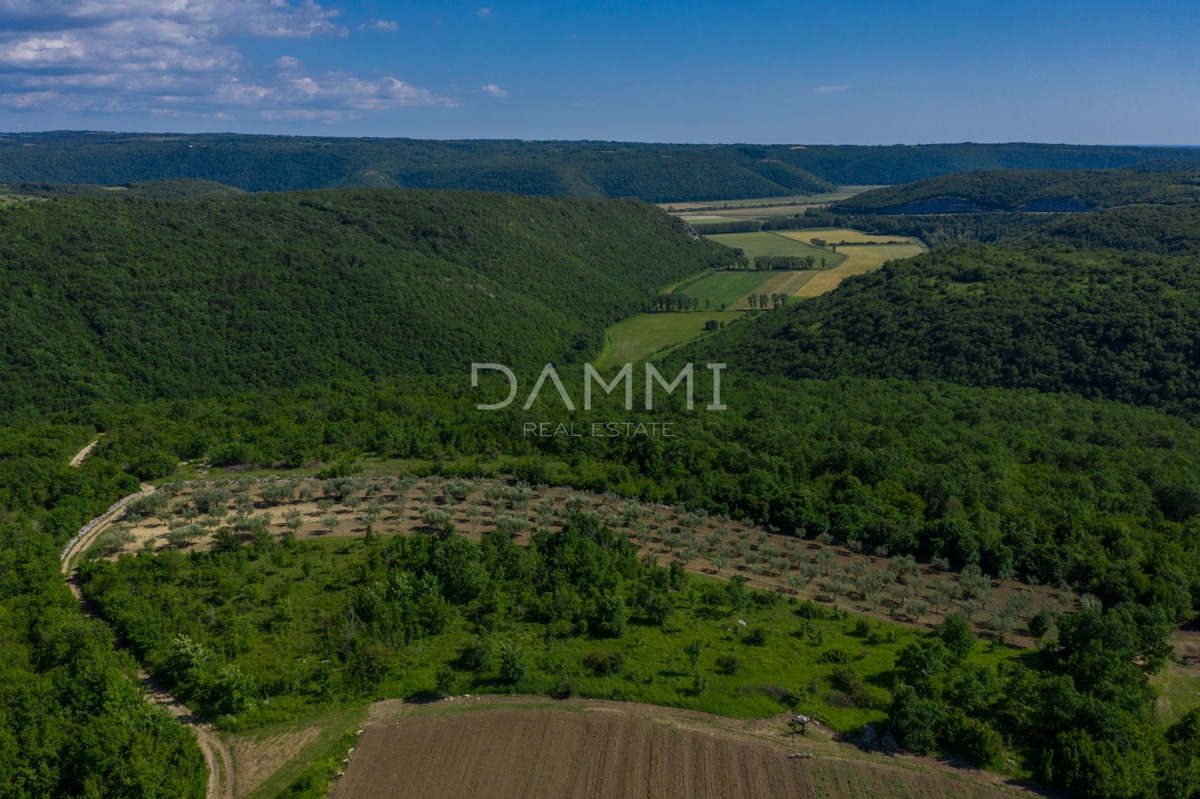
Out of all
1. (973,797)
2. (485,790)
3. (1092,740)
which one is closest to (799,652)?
(973,797)

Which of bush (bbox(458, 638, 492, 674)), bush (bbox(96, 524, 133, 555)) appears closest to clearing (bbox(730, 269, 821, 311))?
bush (bbox(96, 524, 133, 555))

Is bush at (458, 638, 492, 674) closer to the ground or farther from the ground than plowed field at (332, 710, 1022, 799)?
farther from the ground

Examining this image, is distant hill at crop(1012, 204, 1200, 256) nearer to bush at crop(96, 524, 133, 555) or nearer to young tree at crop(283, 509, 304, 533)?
young tree at crop(283, 509, 304, 533)

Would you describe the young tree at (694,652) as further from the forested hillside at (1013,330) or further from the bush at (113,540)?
the forested hillside at (1013,330)

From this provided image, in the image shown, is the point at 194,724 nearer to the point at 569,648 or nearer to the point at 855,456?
the point at 569,648

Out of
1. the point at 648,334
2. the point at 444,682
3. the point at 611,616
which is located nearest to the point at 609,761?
the point at 444,682

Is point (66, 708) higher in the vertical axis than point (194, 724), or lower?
higher
